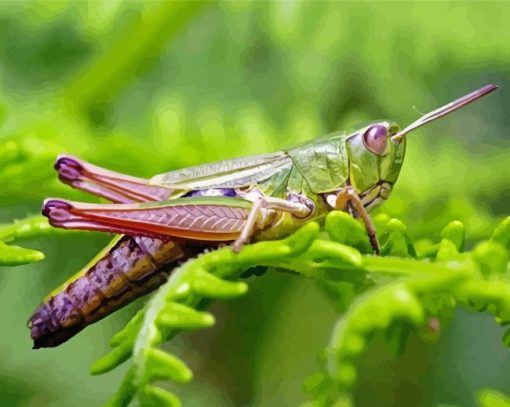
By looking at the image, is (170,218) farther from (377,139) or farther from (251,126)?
(251,126)

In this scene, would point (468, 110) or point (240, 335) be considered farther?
point (468, 110)

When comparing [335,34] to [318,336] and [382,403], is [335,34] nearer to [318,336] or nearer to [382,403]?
[318,336]

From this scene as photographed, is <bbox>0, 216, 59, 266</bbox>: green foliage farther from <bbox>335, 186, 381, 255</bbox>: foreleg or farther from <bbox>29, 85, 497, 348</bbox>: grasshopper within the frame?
<bbox>335, 186, 381, 255</bbox>: foreleg

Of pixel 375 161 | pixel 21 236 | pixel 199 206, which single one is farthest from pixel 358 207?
pixel 21 236

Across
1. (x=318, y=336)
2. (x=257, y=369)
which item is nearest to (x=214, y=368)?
(x=257, y=369)

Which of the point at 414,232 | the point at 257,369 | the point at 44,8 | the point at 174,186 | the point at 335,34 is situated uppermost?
the point at 44,8

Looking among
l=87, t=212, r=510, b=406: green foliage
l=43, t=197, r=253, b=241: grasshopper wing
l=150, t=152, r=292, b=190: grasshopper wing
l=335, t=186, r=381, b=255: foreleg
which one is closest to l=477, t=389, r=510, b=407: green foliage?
l=87, t=212, r=510, b=406: green foliage
